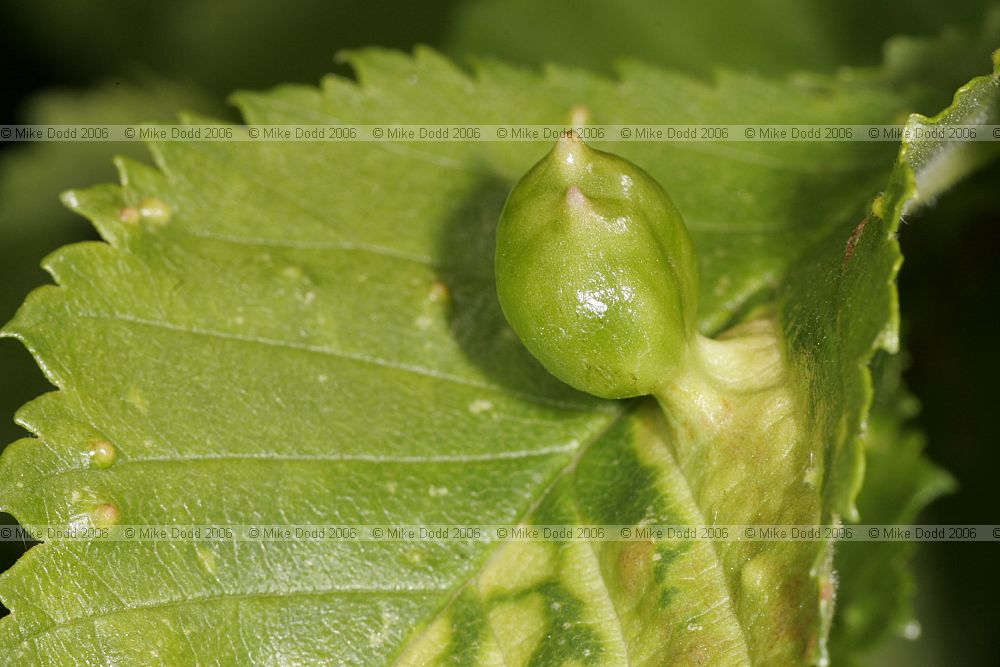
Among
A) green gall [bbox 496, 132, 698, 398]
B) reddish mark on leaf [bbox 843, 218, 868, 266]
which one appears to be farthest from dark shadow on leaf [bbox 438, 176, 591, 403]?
reddish mark on leaf [bbox 843, 218, 868, 266]

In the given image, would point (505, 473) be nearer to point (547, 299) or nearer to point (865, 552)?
point (547, 299)

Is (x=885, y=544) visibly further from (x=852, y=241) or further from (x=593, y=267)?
(x=593, y=267)

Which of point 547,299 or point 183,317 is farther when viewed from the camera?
point 183,317

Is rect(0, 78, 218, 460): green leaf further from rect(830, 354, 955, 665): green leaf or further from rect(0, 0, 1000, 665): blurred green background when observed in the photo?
rect(830, 354, 955, 665): green leaf

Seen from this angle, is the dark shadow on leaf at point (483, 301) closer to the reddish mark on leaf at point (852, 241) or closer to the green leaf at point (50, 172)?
the reddish mark on leaf at point (852, 241)

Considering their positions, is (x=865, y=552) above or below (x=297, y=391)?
above

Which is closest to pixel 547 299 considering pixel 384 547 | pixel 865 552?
pixel 384 547

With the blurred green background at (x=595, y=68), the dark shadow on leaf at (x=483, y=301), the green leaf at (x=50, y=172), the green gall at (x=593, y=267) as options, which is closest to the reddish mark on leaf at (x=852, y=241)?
the green gall at (x=593, y=267)
